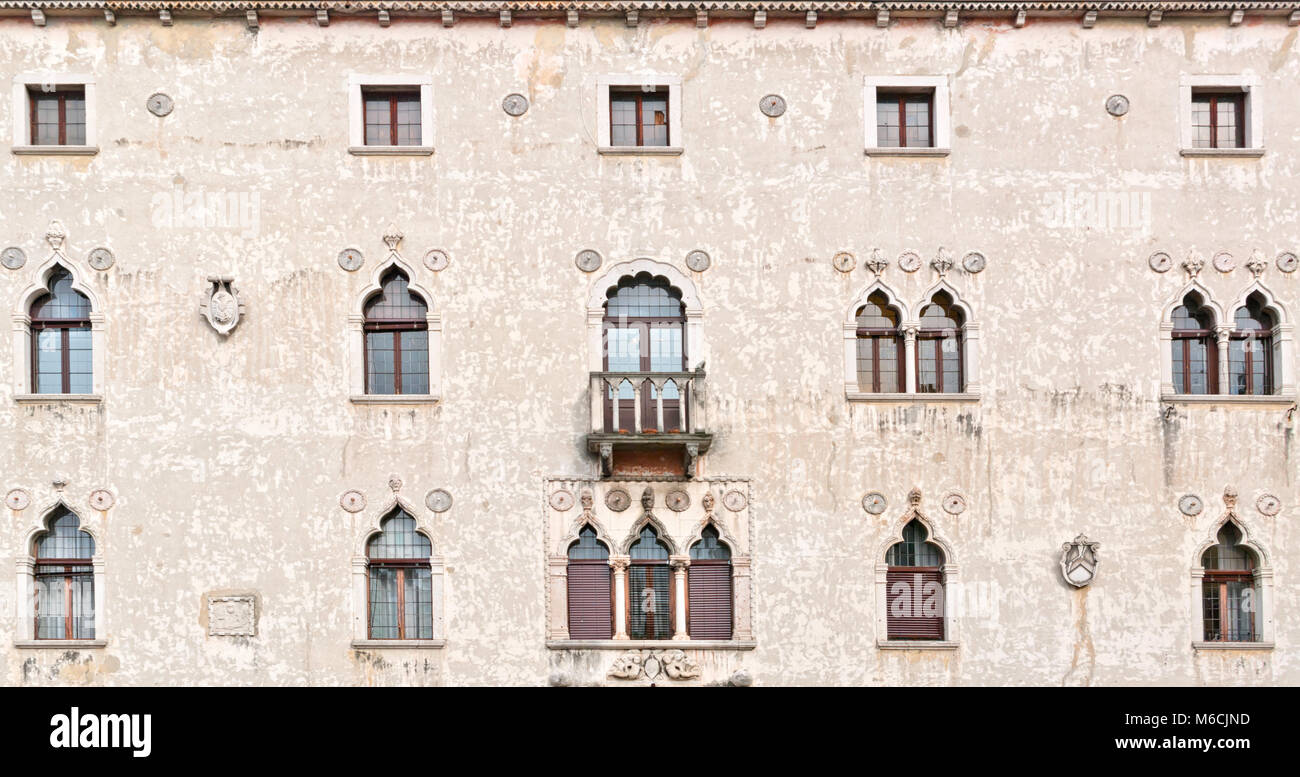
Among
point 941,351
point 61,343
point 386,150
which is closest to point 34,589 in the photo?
point 61,343

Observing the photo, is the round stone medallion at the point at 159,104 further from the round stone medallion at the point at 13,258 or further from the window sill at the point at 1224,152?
the window sill at the point at 1224,152

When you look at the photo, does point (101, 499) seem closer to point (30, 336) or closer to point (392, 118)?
point (30, 336)

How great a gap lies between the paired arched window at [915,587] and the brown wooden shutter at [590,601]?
364 centimetres

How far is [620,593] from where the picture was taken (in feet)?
85.2

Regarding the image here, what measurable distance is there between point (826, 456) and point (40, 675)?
1047 cm

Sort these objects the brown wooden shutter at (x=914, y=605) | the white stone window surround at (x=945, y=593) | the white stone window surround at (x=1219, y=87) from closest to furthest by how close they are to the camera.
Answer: the white stone window surround at (x=945, y=593) → the brown wooden shutter at (x=914, y=605) → the white stone window surround at (x=1219, y=87)

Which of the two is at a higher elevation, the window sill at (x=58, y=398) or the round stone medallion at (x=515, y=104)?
the round stone medallion at (x=515, y=104)

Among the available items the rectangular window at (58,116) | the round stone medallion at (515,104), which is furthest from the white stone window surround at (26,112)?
the round stone medallion at (515,104)

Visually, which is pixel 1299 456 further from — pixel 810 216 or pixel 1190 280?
pixel 810 216

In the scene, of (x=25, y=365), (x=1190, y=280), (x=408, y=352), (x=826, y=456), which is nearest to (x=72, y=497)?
(x=25, y=365)

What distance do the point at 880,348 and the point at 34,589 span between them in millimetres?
11471

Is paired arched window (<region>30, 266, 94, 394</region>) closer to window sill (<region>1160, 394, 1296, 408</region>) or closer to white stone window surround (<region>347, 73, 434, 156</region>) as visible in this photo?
white stone window surround (<region>347, 73, 434, 156</region>)

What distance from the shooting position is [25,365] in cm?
2600

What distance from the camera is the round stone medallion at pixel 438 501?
25.9m
